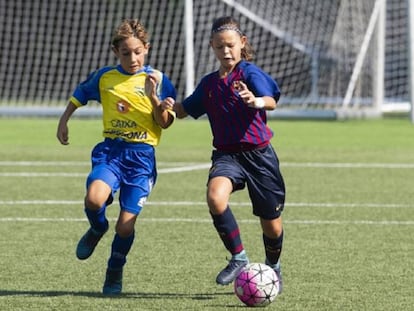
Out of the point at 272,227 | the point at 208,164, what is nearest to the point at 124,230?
the point at 272,227

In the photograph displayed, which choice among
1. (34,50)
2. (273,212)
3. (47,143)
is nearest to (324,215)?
(273,212)

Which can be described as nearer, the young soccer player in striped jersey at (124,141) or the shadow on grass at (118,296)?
the shadow on grass at (118,296)

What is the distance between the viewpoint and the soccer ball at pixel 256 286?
652cm

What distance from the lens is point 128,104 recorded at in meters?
7.41

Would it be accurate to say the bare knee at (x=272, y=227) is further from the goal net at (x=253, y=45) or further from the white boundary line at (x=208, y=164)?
the goal net at (x=253, y=45)

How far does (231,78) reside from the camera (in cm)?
717

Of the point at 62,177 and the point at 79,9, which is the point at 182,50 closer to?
the point at 79,9

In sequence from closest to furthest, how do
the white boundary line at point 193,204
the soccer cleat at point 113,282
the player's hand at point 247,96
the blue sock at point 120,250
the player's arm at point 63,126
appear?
the player's hand at point 247,96, the soccer cleat at point 113,282, the blue sock at point 120,250, the player's arm at point 63,126, the white boundary line at point 193,204

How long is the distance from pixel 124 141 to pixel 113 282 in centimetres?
89

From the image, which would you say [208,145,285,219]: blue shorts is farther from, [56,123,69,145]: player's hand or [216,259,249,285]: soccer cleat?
[56,123,69,145]: player's hand

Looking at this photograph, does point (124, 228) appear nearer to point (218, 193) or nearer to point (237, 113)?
point (218, 193)

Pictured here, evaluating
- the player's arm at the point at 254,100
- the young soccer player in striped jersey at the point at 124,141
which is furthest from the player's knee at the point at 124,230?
the player's arm at the point at 254,100

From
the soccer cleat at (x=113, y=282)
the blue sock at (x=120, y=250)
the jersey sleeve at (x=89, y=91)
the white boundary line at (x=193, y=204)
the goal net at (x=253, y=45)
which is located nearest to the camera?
the soccer cleat at (x=113, y=282)

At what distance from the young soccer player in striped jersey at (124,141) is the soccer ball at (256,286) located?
79 cm
